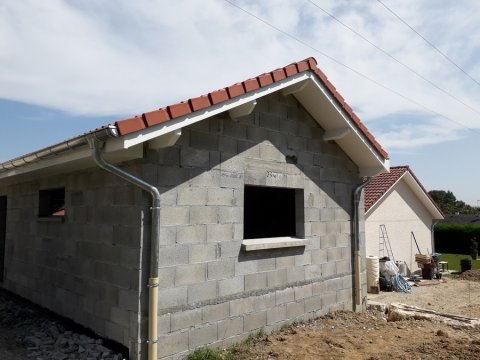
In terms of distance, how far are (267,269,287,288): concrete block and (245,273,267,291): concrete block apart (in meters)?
0.10

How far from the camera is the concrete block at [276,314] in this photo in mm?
6396

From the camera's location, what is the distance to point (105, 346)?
17.2 feet

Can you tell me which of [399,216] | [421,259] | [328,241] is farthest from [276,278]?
[399,216]

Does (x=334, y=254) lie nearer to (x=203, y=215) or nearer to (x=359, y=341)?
(x=359, y=341)

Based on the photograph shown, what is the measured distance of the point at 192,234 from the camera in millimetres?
5371

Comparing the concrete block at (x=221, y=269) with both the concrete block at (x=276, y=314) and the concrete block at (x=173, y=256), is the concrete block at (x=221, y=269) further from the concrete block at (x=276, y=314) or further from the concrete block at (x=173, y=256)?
the concrete block at (x=276, y=314)

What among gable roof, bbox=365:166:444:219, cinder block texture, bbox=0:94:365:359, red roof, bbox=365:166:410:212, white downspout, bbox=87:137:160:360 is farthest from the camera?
gable roof, bbox=365:166:444:219

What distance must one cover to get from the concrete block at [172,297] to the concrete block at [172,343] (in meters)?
0.38

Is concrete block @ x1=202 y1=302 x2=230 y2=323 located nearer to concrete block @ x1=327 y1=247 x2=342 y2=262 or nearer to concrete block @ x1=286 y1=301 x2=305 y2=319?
concrete block @ x1=286 y1=301 x2=305 y2=319

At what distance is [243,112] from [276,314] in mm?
3393

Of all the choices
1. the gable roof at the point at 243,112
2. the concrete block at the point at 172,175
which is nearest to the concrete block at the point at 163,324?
the concrete block at the point at 172,175

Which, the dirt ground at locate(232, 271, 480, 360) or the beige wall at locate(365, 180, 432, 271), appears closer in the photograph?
the dirt ground at locate(232, 271, 480, 360)

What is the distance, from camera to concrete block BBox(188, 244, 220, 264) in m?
5.34

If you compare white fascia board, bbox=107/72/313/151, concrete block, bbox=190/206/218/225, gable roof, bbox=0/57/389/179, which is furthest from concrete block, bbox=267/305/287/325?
white fascia board, bbox=107/72/313/151
